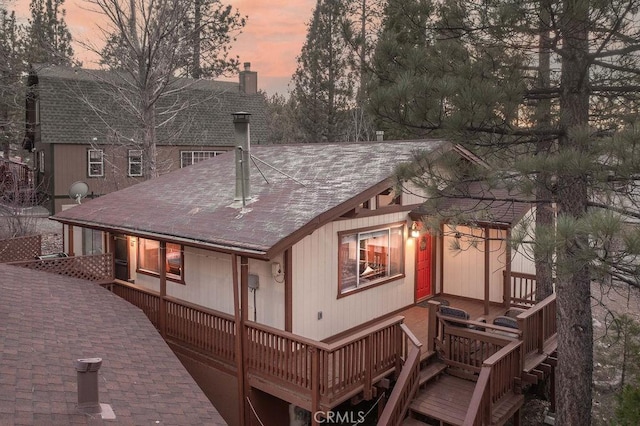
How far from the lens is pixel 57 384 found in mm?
6188

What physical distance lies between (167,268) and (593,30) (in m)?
9.07

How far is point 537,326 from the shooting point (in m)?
9.65

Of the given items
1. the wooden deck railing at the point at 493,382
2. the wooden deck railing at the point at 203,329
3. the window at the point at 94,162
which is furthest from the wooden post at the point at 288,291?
the window at the point at 94,162

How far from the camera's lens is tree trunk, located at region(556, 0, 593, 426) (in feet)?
24.8

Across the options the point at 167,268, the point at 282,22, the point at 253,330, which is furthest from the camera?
the point at 282,22

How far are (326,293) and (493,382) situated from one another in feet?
10.5

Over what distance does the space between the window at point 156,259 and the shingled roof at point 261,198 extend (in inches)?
28.8

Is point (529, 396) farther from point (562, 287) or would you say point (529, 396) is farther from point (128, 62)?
point (128, 62)

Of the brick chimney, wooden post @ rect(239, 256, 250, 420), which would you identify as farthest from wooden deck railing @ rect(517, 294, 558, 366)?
the brick chimney

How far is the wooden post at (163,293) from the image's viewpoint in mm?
10580

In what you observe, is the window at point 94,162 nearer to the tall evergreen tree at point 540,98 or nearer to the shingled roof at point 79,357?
the shingled roof at point 79,357

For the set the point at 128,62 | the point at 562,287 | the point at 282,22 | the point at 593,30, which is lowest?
the point at 562,287

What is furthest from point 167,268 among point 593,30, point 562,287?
point 593,30

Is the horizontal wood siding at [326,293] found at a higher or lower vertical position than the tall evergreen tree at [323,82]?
lower
